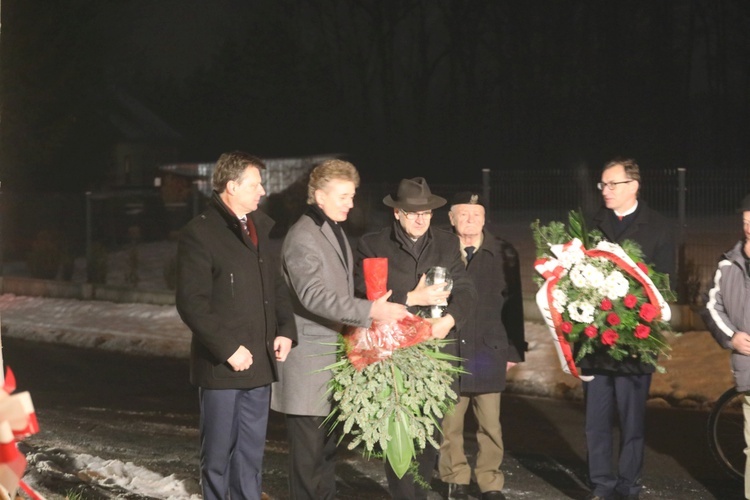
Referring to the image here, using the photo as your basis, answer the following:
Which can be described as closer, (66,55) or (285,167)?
(285,167)

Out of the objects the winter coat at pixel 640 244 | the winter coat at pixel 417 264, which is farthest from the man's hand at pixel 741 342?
the winter coat at pixel 417 264

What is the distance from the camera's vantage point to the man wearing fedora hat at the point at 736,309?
705 cm

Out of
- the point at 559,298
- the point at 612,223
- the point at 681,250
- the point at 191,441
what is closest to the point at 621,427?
the point at 559,298

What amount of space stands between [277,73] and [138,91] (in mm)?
19691

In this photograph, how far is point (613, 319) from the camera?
6.88 meters

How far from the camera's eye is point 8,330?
1698 cm

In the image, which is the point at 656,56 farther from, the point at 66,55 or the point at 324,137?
the point at 66,55

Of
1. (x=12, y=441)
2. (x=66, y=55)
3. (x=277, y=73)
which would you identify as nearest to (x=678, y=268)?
(x=12, y=441)

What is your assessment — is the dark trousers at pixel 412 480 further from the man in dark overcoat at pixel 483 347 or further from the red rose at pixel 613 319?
the red rose at pixel 613 319

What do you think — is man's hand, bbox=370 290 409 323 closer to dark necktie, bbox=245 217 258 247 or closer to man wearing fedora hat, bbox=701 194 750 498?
dark necktie, bbox=245 217 258 247

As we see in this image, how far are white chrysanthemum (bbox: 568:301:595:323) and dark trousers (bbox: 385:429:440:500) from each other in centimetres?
121

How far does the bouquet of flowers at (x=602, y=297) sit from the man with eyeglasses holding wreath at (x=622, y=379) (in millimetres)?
122

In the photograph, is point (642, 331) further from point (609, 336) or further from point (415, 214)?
point (415, 214)

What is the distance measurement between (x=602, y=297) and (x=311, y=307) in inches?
76.5
